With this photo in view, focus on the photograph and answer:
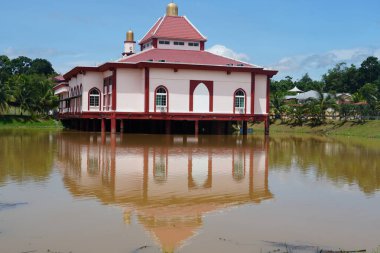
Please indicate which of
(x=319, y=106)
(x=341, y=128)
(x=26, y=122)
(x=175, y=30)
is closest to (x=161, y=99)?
(x=175, y=30)

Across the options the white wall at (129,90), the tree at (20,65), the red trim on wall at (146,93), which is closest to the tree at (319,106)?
the white wall at (129,90)

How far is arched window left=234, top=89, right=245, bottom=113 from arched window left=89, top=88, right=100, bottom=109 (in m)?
11.8

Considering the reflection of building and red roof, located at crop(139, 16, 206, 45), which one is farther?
red roof, located at crop(139, 16, 206, 45)

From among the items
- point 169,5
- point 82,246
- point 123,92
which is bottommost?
point 82,246

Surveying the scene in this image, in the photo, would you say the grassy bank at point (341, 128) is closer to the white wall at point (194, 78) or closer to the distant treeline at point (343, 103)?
the distant treeline at point (343, 103)

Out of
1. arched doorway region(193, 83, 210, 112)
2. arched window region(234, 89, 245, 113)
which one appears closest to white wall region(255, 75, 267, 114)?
arched window region(234, 89, 245, 113)

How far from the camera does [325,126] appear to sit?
5738cm

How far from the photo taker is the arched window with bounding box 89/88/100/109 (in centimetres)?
4678

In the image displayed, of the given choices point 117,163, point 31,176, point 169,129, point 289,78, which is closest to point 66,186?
point 31,176

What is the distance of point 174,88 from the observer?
1679 inches

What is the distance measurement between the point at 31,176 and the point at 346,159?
14.1 meters

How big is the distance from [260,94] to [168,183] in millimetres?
31881

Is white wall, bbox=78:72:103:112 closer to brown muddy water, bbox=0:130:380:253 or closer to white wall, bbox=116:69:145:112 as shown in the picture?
white wall, bbox=116:69:145:112

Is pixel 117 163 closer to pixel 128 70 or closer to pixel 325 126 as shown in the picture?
pixel 128 70
